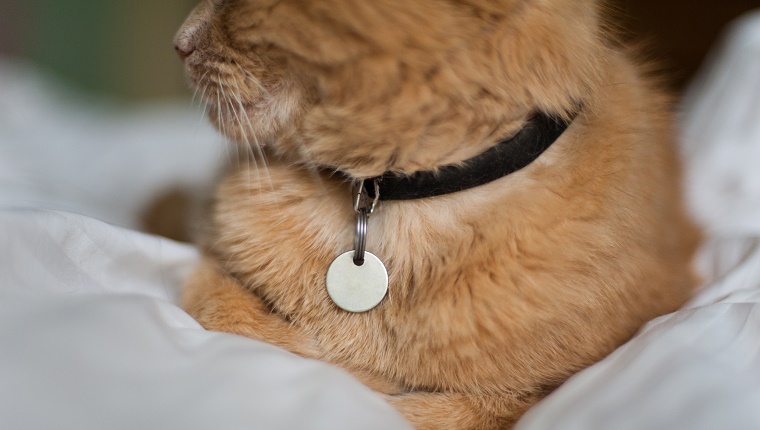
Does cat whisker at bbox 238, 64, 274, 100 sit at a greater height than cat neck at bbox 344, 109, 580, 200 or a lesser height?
→ greater

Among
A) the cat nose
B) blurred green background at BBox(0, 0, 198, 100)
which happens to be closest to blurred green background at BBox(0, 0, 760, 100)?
blurred green background at BBox(0, 0, 198, 100)

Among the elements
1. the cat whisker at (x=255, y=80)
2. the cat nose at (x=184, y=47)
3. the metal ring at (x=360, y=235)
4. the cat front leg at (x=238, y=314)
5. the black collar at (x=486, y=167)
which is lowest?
the cat front leg at (x=238, y=314)

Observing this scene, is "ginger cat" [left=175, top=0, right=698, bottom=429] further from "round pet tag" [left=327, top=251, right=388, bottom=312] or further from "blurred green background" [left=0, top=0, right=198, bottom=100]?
"blurred green background" [left=0, top=0, right=198, bottom=100]

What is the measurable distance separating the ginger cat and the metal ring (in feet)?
0.14

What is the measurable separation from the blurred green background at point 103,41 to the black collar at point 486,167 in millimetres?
1543

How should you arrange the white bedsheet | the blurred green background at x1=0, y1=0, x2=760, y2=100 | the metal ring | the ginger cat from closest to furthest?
the white bedsheet → the ginger cat → the metal ring → the blurred green background at x1=0, y1=0, x2=760, y2=100

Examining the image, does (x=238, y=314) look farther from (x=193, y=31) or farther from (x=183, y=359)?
(x=193, y=31)

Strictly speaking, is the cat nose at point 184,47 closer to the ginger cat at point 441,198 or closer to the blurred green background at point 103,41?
the ginger cat at point 441,198

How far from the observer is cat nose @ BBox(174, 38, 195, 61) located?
979 millimetres

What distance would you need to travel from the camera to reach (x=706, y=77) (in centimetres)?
180

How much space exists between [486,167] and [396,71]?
19 centimetres

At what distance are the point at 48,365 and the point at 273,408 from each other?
0.81 feet

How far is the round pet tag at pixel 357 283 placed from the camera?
94 cm

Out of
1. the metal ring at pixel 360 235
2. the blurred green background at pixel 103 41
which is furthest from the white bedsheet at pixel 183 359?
the blurred green background at pixel 103 41
